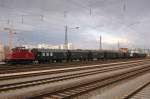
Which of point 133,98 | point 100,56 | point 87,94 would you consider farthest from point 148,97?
point 100,56

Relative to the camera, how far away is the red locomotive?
37.4m

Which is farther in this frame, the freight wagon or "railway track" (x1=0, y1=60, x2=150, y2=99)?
the freight wagon

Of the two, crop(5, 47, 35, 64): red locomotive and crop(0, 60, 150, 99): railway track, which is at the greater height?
crop(5, 47, 35, 64): red locomotive

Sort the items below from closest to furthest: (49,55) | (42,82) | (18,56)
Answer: (42,82) → (18,56) → (49,55)

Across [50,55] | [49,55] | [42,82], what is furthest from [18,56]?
[42,82]

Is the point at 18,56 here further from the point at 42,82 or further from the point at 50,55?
the point at 42,82

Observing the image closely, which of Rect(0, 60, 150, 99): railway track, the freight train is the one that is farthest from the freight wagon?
Rect(0, 60, 150, 99): railway track

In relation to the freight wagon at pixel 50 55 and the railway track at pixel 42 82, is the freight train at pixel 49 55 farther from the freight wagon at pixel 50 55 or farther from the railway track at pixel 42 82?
the railway track at pixel 42 82

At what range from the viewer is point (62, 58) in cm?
5212

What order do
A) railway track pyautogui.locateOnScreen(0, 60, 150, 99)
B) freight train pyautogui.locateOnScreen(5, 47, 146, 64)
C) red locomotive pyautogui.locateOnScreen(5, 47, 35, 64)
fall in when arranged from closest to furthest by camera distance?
railway track pyautogui.locateOnScreen(0, 60, 150, 99), red locomotive pyautogui.locateOnScreen(5, 47, 35, 64), freight train pyautogui.locateOnScreen(5, 47, 146, 64)

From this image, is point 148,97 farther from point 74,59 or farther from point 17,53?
point 74,59

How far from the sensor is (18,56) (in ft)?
124

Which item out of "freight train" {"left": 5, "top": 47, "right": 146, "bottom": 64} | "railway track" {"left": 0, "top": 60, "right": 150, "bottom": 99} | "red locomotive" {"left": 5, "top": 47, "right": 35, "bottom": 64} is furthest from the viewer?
"freight train" {"left": 5, "top": 47, "right": 146, "bottom": 64}

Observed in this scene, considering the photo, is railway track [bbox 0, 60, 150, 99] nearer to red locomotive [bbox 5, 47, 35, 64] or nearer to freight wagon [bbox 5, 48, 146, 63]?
red locomotive [bbox 5, 47, 35, 64]
